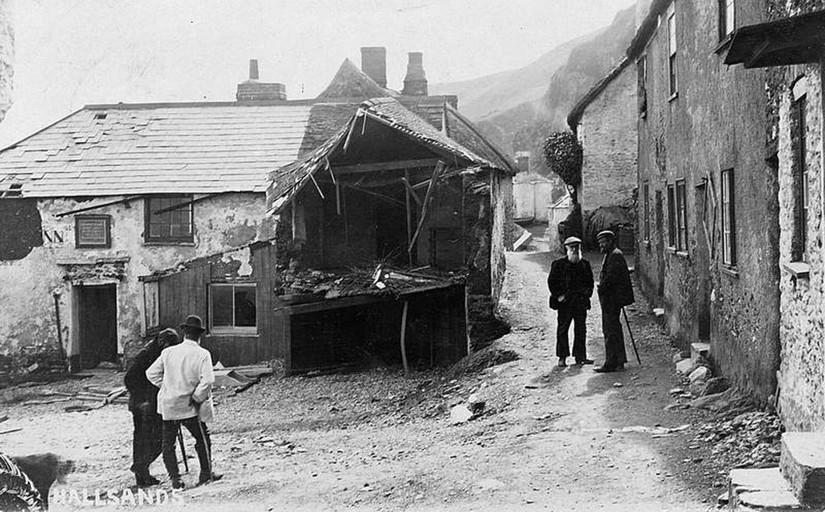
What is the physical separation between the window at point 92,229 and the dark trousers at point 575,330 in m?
13.8

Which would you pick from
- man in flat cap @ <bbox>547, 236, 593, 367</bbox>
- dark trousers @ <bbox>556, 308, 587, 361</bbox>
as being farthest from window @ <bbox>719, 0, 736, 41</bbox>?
dark trousers @ <bbox>556, 308, 587, 361</bbox>

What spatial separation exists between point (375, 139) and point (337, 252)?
2.79 metres

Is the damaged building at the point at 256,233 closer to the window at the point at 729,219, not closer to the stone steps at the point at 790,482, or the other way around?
the window at the point at 729,219

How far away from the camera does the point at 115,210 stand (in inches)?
810

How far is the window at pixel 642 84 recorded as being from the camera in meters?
17.2

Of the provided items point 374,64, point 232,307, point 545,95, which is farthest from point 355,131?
point 545,95

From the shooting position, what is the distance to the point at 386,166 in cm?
1598

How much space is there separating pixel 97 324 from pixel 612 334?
596 inches

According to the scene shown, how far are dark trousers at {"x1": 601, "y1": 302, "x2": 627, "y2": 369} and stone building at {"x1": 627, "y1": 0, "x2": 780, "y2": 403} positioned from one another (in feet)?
4.04

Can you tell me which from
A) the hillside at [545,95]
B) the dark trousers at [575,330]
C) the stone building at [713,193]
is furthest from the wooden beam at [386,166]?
the hillside at [545,95]

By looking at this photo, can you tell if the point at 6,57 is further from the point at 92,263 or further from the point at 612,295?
the point at 92,263

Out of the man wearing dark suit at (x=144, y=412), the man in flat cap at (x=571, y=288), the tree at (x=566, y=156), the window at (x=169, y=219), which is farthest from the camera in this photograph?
the tree at (x=566, y=156)

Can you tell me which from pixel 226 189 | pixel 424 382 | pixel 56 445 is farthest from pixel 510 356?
pixel 226 189

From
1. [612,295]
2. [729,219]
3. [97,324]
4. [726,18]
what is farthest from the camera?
[97,324]
